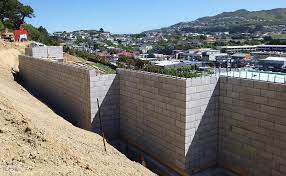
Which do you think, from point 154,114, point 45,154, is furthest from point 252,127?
point 45,154

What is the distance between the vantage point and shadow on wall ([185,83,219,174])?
1081 centimetres

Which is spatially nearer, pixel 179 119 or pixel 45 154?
pixel 45 154

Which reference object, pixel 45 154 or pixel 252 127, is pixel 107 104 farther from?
pixel 252 127

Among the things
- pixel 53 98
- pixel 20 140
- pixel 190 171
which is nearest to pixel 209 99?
pixel 190 171

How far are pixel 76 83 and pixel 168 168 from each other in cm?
582

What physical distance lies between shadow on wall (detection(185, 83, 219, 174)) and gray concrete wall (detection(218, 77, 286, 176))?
0.22 meters

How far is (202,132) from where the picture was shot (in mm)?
11055

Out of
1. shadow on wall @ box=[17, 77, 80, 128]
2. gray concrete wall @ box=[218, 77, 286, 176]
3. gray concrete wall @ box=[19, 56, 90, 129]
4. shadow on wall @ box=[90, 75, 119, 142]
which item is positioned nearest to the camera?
gray concrete wall @ box=[218, 77, 286, 176]

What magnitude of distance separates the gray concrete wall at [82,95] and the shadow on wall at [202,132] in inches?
171

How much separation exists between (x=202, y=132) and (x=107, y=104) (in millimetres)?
4577

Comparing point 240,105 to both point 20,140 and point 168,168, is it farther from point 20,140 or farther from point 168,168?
point 20,140

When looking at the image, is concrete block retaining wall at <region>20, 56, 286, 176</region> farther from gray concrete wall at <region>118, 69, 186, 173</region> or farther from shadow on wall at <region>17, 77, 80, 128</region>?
shadow on wall at <region>17, 77, 80, 128</region>

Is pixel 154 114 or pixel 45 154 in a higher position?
pixel 154 114

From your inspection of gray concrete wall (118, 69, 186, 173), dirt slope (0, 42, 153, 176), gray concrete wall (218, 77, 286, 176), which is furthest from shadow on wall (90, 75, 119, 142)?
gray concrete wall (218, 77, 286, 176)
